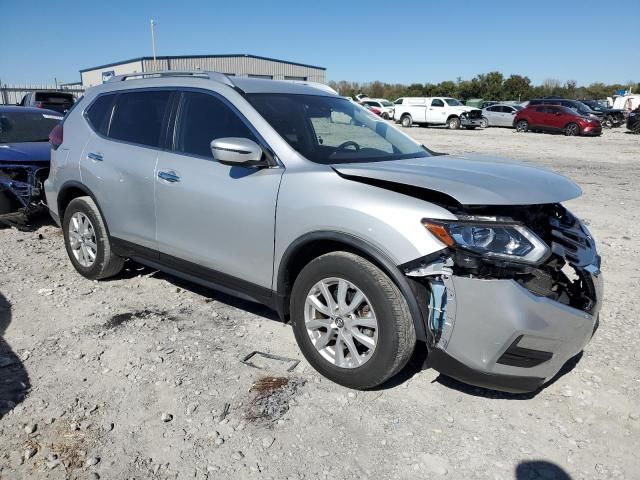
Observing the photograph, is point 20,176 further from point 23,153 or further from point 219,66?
point 219,66

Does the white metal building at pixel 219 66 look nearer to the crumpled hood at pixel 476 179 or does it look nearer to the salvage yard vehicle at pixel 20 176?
the salvage yard vehicle at pixel 20 176

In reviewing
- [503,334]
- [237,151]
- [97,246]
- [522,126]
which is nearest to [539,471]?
[503,334]

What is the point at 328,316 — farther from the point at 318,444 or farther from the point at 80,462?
the point at 80,462

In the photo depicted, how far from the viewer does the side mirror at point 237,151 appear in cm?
313

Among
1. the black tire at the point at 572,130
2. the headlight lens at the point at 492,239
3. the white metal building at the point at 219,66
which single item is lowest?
the black tire at the point at 572,130

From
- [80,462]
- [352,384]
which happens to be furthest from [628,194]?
[80,462]

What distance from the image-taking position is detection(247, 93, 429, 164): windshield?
3.44 metres

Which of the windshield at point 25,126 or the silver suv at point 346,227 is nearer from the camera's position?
the silver suv at point 346,227

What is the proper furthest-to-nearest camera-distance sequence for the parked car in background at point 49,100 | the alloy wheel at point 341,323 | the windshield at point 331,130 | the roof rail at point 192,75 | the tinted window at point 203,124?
the parked car in background at point 49,100, the roof rail at point 192,75, the tinted window at point 203,124, the windshield at point 331,130, the alloy wheel at point 341,323

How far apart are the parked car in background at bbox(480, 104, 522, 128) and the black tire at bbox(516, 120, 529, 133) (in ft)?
8.27

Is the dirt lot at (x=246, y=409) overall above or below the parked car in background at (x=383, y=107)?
below

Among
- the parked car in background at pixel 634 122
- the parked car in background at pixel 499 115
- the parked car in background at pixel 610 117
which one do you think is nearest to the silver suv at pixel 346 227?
the parked car in background at pixel 634 122

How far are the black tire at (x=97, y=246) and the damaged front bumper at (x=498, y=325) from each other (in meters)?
3.08

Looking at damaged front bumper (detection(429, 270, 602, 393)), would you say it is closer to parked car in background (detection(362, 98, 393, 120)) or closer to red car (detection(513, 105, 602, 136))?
red car (detection(513, 105, 602, 136))
